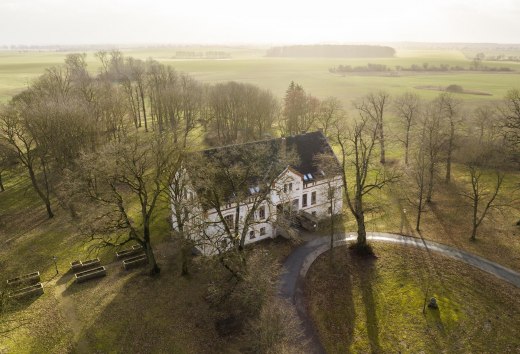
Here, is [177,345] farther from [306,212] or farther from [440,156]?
[440,156]

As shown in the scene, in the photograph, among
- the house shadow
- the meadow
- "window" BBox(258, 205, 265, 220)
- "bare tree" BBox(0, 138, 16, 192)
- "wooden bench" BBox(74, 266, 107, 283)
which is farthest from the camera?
"bare tree" BBox(0, 138, 16, 192)

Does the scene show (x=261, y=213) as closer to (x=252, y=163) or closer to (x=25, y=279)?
(x=252, y=163)

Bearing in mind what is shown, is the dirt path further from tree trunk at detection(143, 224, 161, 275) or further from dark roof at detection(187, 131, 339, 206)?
dark roof at detection(187, 131, 339, 206)

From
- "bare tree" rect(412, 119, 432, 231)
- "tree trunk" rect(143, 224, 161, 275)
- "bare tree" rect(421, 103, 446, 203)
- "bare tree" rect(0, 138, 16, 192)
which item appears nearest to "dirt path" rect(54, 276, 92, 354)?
"tree trunk" rect(143, 224, 161, 275)

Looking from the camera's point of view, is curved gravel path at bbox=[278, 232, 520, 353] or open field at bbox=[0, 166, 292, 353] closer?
open field at bbox=[0, 166, 292, 353]

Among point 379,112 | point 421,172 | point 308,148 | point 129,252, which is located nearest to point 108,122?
point 129,252

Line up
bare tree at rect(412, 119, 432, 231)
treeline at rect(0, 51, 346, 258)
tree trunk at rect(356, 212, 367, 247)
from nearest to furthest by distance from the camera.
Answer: tree trunk at rect(356, 212, 367, 247) → bare tree at rect(412, 119, 432, 231) → treeline at rect(0, 51, 346, 258)

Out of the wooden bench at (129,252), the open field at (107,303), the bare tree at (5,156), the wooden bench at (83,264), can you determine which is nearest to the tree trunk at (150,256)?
the open field at (107,303)

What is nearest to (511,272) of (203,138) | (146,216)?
(146,216)
